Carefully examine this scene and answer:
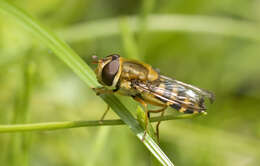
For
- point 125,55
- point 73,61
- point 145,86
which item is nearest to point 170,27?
point 125,55

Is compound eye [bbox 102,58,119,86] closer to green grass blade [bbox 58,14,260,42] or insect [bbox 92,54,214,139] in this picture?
insect [bbox 92,54,214,139]

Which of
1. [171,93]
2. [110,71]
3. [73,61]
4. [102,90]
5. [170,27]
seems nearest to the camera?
[73,61]

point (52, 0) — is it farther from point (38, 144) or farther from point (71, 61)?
point (71, 61)

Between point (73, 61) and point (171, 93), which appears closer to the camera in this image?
point (73, 61)

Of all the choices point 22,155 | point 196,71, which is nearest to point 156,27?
point 196,71

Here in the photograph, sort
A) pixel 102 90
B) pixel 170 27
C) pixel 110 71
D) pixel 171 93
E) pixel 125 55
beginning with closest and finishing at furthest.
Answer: pixel 102 90 < pixel 110 71 < pixel 171 93 < pixel 125 55 < pixel 170 27

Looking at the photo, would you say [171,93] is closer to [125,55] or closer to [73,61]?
[73,61]

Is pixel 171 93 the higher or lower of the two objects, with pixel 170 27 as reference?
lower
